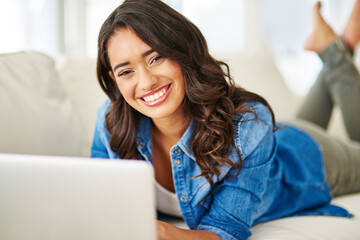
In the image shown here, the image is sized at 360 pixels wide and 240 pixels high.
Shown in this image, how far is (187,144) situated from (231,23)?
278cm

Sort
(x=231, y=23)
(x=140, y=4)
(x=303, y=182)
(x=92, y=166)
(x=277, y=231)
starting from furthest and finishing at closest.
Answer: (x=231, y=23)
(x=303, y=182)
(x=277, y=231)
(x=140, y=4)
(x=92, y=166)

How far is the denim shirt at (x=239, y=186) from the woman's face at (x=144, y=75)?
0.12 m

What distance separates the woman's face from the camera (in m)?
0.95

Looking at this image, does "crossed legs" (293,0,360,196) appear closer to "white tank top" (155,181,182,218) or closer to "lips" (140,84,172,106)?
"white tank top" (155,181,182,218)

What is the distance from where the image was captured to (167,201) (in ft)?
3.97

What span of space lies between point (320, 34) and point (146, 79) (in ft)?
3.95

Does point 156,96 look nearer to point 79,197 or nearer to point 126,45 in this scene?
point 126,45

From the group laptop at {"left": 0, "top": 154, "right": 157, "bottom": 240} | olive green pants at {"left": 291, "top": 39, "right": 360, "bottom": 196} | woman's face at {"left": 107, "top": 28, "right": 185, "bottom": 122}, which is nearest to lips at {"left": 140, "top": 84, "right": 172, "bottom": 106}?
woman's face at {"left": 107, "top": 28, "right": 185, "bottom": 122}

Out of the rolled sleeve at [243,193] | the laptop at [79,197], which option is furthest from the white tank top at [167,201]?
the laptop at [79,197]

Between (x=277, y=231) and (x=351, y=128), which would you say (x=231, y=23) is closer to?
(x=351, y=128)

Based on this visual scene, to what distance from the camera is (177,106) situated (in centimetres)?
103

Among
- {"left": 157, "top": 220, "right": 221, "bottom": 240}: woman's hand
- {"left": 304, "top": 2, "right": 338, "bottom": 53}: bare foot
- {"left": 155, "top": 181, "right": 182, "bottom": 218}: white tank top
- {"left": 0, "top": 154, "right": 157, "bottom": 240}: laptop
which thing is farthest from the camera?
{"left": 304, "top": 2, "right": 338, "bottom": 53}: bare foot

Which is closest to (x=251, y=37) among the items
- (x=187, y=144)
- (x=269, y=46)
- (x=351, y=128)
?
(x=269, y=46)

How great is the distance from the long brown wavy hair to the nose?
6 centimetres
